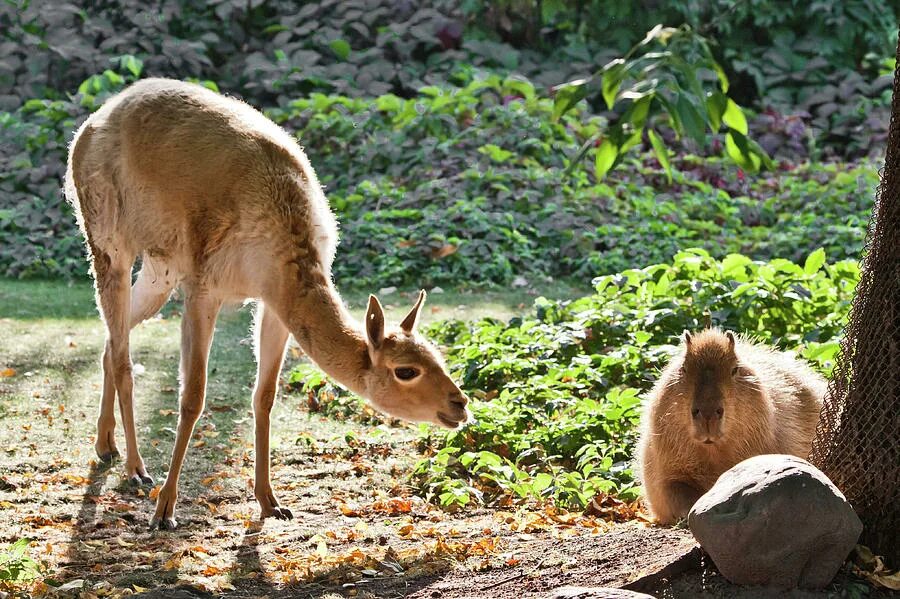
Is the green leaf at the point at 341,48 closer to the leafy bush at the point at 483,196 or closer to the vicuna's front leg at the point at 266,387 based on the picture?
the leafy bush at the point at 483,196

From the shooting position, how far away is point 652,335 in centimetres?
761

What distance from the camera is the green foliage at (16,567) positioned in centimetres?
437

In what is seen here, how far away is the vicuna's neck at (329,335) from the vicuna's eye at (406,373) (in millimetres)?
178

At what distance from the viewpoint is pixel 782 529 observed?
3.74 metres

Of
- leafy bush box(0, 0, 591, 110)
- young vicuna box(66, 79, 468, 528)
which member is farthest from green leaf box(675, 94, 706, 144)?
leafy bush box(0, 0, 591, 110)

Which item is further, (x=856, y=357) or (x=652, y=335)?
(x=652, y=335)

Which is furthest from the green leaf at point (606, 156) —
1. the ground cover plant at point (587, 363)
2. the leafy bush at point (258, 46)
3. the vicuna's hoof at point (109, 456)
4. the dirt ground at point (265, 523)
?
the leafy bush at point (258, 46)

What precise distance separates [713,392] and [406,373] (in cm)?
136

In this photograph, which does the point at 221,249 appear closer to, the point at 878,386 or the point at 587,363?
the point at 587,363

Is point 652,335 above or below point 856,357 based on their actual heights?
below

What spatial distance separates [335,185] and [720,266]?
6004 millimetres

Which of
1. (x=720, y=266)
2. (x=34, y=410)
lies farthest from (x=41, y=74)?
(x=720, y=266)

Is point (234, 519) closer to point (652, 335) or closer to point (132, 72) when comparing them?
point (652, 335)

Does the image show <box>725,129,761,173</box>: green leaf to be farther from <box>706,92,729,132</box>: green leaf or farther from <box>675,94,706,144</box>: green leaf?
<box>675,94,706,144</box>: green leaf
